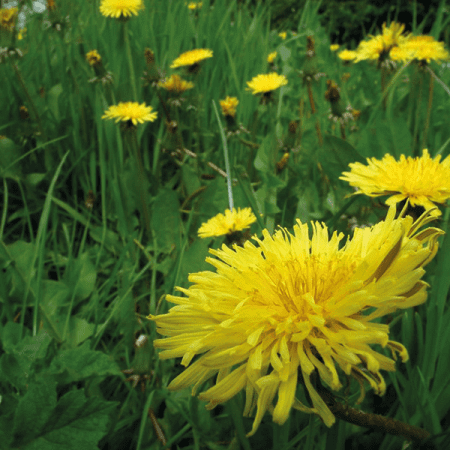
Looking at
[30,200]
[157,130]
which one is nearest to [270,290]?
[30,200]

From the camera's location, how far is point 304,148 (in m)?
1.34

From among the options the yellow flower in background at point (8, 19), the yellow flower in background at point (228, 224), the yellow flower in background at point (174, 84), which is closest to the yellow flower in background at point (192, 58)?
the yellow flower in background at point (174, 84)

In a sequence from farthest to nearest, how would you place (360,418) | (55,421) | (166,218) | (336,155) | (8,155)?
(8,155) < (166,218) < (336,155) < (55,421) < (360,418)

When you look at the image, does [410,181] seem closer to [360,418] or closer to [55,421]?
[360,418]

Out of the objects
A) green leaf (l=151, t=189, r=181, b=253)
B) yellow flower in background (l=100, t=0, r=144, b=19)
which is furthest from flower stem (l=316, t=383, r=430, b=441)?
yellow flower in background (l=100, t=0, r=144, b=19)

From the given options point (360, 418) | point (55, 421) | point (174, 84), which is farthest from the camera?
point (174, 84)

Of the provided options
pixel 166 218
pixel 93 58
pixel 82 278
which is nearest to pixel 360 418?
pixel 82 278

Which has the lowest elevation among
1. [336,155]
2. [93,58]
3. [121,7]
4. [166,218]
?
[166,218]

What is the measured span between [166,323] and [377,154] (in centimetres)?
89

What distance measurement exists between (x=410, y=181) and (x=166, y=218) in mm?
661

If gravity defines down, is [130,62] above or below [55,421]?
above

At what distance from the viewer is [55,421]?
1.83 ft

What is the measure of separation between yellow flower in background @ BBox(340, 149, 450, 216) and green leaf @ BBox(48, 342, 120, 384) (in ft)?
1.63

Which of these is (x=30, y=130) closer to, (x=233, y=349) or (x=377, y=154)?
(x=377, y=154)
